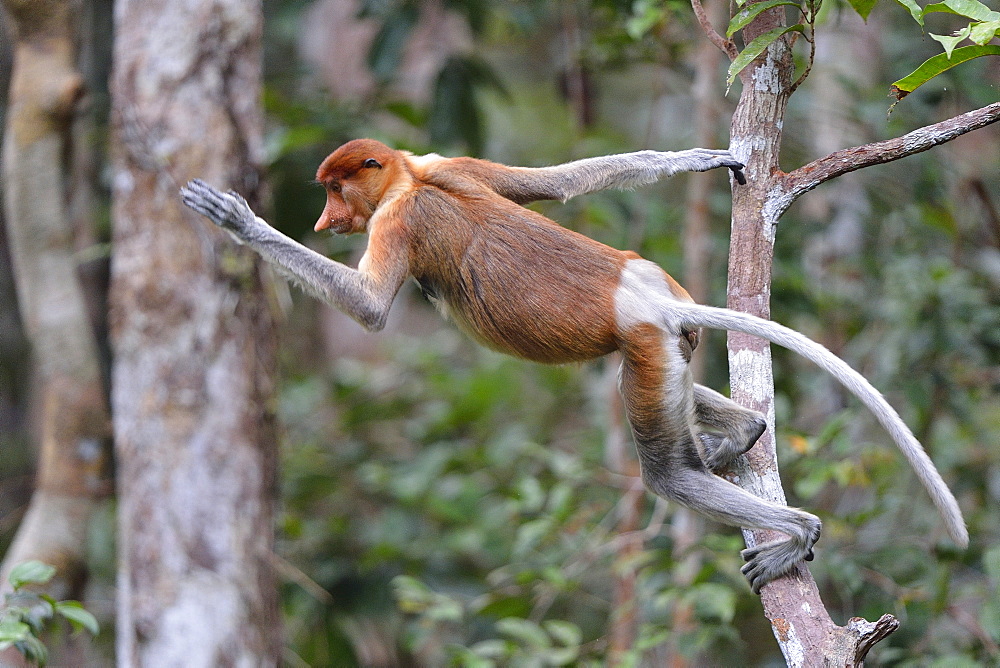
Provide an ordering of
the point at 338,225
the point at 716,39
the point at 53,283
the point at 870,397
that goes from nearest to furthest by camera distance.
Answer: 1. the point at 870,397
2. the point at 716,39
3. the point at 338,225
4. the point at 53,283

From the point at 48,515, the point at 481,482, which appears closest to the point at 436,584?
the point at 481,482

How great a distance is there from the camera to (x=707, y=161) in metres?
3.03

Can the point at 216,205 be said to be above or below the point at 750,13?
below

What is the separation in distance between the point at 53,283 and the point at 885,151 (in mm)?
4575

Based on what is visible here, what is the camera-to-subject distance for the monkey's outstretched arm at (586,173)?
3219mm

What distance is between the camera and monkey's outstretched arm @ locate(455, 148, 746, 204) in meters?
3.22

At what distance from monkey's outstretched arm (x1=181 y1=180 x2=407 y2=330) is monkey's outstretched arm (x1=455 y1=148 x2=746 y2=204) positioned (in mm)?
570

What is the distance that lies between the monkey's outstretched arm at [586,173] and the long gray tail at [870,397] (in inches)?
25.2

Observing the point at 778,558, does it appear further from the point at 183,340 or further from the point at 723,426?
the point at 183,340

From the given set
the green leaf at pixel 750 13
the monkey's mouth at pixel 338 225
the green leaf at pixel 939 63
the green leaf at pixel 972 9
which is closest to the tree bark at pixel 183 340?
the monkey's mouth at pixel 338 225

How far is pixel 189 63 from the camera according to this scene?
4.64 m

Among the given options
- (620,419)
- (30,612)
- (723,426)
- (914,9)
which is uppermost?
(914,9)

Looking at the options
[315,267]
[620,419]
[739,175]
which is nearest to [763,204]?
[739,175]

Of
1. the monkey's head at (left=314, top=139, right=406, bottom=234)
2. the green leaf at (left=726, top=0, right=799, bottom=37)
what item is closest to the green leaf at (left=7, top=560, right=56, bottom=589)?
the monkey's head at (left=314, top=139, right=406, bottom=234)
